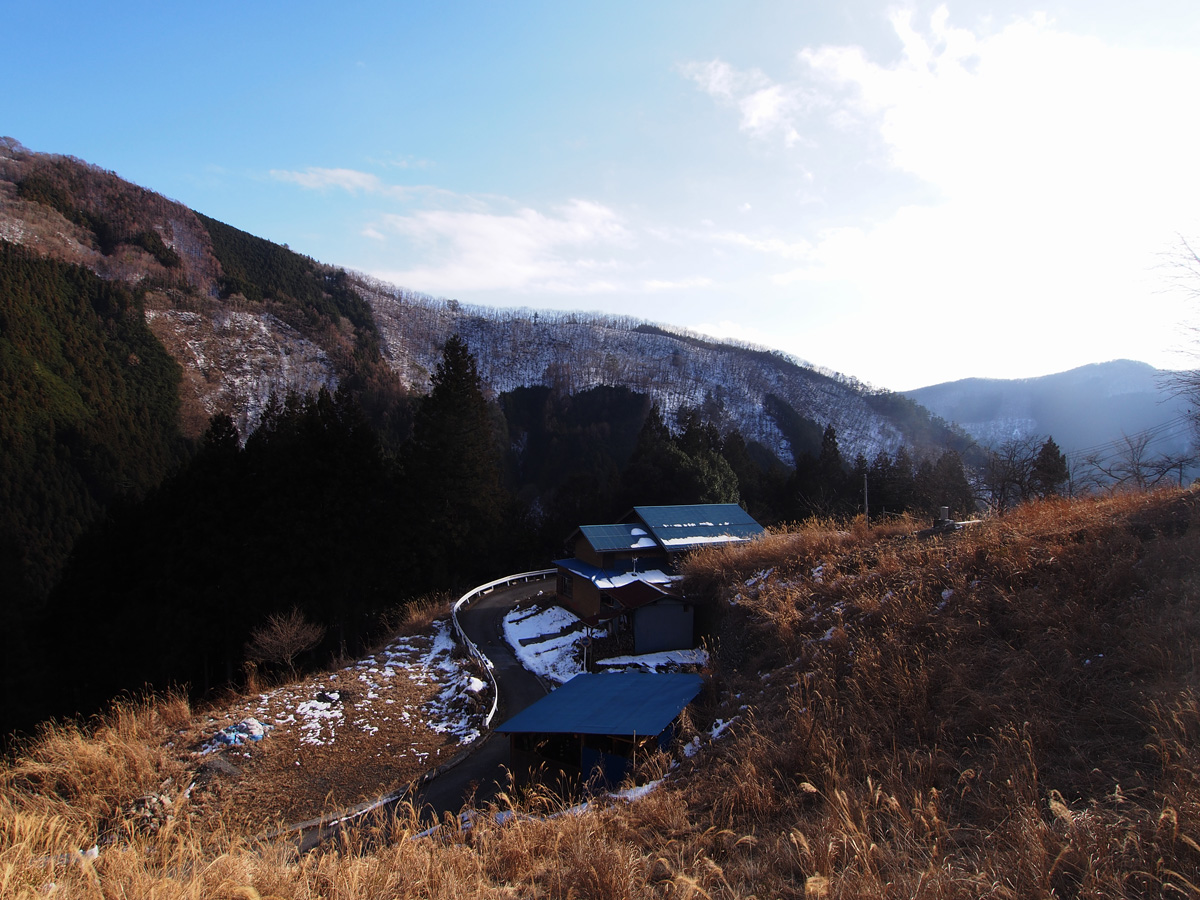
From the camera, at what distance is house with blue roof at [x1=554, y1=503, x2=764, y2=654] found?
19906 millimetres

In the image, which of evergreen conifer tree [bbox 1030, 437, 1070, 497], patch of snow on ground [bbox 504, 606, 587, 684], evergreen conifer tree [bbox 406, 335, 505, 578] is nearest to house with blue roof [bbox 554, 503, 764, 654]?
patch of snow on ground [bbox 504, 606, 587, 684]

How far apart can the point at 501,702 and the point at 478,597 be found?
1192 centimetres

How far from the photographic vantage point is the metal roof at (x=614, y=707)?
373 inches

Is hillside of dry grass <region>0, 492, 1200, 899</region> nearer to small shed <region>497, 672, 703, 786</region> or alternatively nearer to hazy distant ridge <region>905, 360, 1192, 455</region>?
small shed <region>497, 672, 703, 786</region>

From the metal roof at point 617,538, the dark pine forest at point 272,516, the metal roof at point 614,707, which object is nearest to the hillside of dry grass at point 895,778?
the metal roof at point 614,707

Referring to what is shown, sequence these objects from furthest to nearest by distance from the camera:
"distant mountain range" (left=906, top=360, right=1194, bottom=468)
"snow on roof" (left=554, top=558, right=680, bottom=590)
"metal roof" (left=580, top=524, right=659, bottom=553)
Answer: "distant mountain range" (left=906, top=360, right=1194, bottom=468), "metal roof" (left=580, top=524, right=659, bottom=553), "snow on roof" (left=554, top=558, right=680, bottom=590)

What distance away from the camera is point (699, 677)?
10992 millimetres

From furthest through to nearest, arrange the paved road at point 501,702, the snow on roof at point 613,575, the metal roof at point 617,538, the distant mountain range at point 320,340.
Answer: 1. the distant mountain range at point 320,340
2. the metal roof at point 617,538
3. the snow on roof at point 613,575
4. the paved road at point 501,702

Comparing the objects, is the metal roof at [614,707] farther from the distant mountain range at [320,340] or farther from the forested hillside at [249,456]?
the distant mountain range at [320,340]

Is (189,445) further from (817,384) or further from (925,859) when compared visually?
(817,384)

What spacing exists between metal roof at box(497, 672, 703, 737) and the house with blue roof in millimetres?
7297

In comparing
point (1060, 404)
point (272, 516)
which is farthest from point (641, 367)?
point (272, 516)

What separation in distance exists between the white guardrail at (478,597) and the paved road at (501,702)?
236mm

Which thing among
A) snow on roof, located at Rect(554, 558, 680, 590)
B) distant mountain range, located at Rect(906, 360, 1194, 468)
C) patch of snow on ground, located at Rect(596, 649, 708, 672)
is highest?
distant mountain range, located at Rect(906, 360, 1194, 468)
